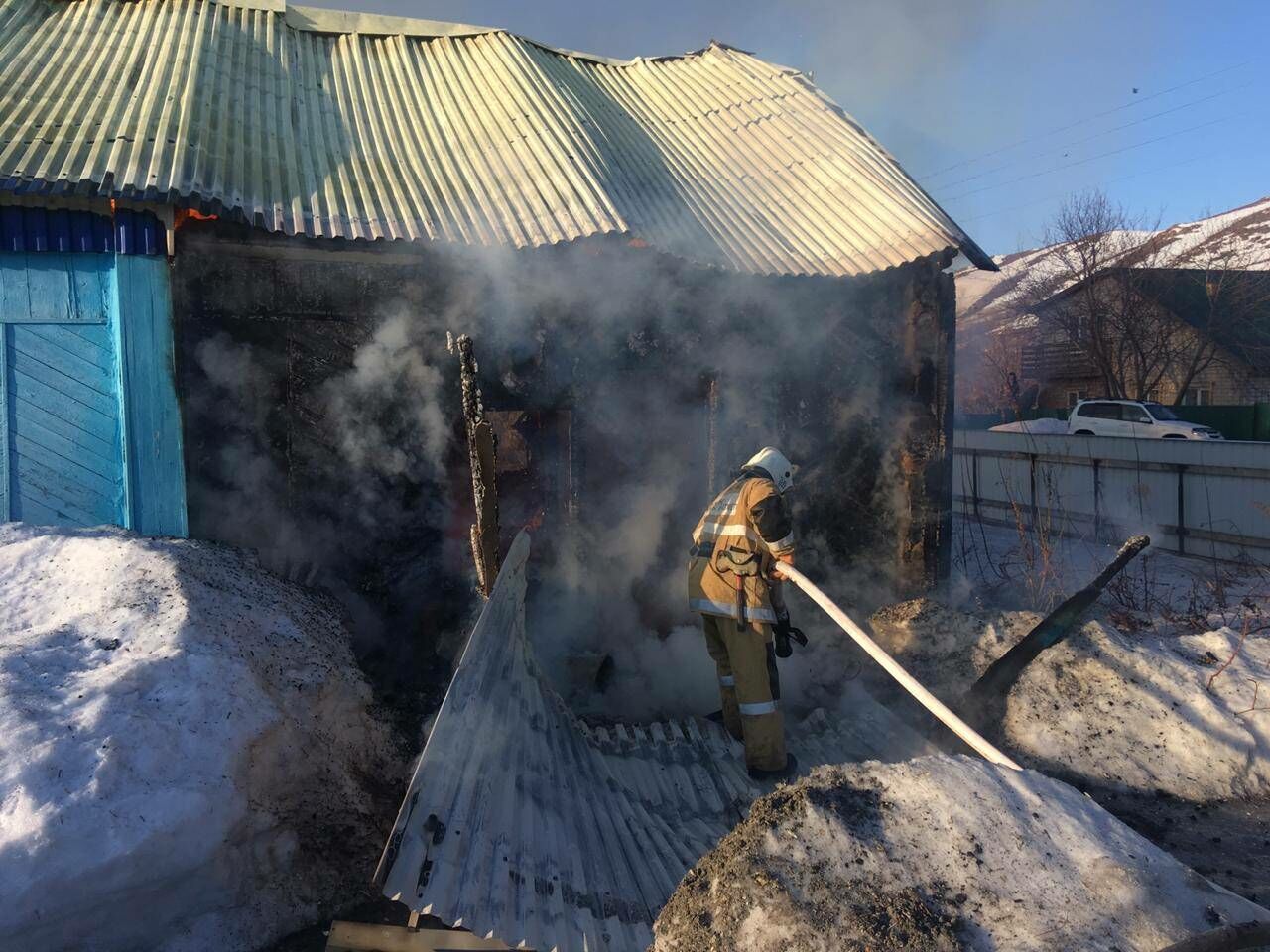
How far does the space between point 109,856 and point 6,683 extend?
0.94 m

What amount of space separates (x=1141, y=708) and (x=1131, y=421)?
57.0ft

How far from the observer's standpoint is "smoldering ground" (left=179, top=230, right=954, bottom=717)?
5602mm

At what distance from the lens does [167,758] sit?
3.15 meters

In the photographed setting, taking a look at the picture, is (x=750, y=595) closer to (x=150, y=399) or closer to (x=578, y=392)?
(x=578, y=392)

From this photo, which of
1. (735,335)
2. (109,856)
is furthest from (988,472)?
(109,856)

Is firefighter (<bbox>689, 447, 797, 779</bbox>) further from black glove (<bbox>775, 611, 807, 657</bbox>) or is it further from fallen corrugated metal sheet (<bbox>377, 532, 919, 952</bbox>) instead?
fallen corrugated metal sheet (<bbox>377, 532, 919, 952</bbox>)

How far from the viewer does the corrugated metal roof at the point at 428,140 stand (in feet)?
18.1

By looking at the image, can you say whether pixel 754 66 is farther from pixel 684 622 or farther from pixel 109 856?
pixel 109 856

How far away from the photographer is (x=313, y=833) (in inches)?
143

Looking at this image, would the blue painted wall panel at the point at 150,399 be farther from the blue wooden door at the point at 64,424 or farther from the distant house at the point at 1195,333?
the distant house at the point at 1195,333

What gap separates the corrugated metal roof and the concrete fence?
13.7 ft

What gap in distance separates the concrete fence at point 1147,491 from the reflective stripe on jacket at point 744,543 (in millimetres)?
4771

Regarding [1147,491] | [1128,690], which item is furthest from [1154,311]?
[1128,690]

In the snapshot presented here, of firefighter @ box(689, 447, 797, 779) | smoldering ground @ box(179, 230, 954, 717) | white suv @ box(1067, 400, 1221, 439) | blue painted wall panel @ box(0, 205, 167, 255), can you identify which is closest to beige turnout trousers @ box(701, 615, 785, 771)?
firefighter @ box(689, 447, 797, 779)
